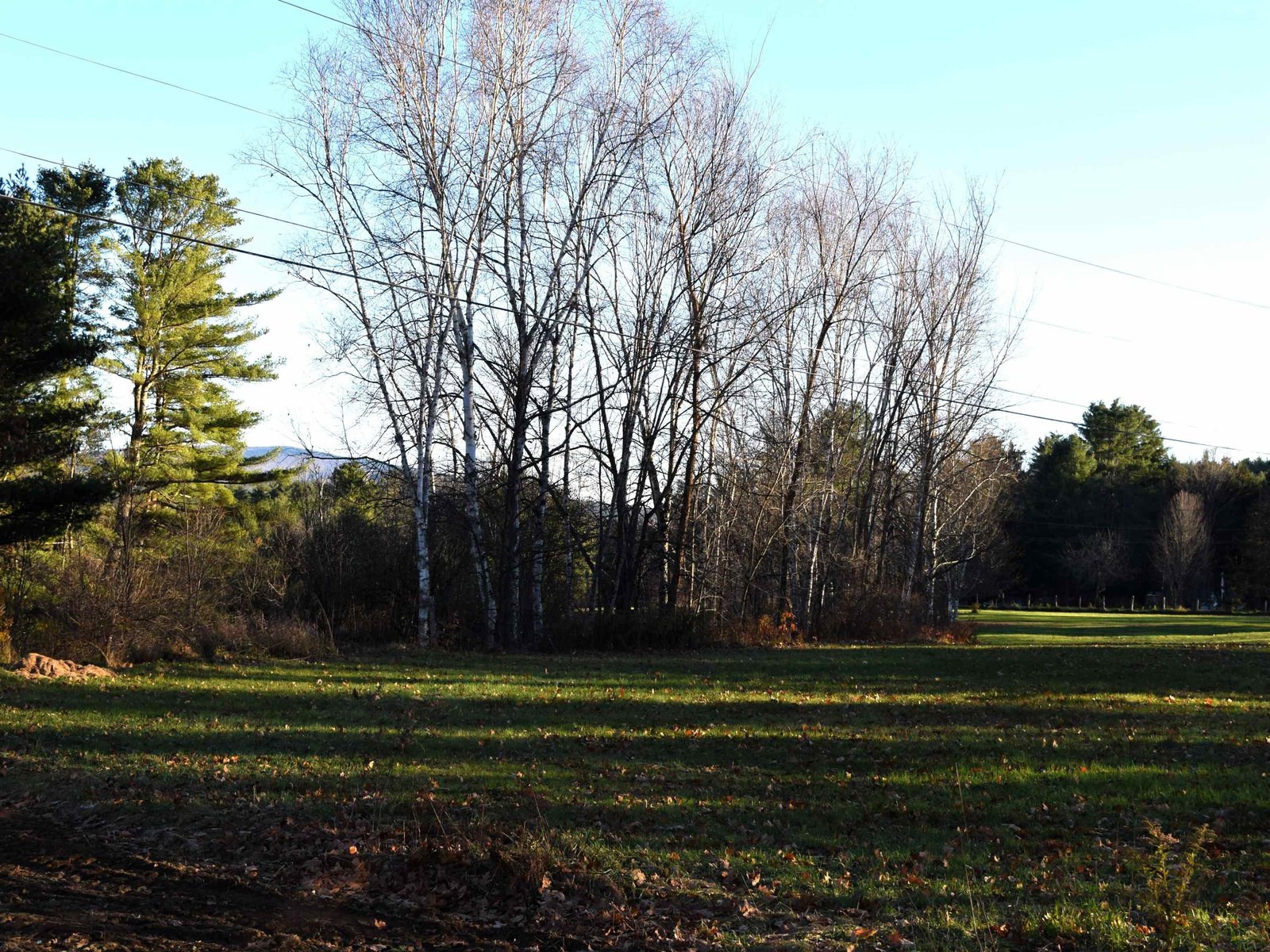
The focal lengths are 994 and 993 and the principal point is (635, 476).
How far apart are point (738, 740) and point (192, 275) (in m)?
29.9

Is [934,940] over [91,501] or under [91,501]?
under

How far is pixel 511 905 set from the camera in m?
6.53

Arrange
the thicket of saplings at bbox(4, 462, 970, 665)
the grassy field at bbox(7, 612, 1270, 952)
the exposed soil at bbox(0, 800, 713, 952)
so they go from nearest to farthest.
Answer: the exposed soil at bbox(0, 800, 713, 952)
the grassy field at bbox(7, 612, 1270, 952)
the thicket of saplings at bbox(4, 462, 970, 665)

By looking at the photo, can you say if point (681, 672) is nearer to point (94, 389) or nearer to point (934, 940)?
point (934, 940)

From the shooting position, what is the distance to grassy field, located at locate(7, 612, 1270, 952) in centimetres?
611

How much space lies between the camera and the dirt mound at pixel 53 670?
1580cm

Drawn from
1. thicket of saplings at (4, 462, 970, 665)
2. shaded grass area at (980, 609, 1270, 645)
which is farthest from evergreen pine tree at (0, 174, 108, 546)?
shaded grass area at (980, 609, 1270, 645)

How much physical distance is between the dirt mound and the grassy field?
0.60 metres

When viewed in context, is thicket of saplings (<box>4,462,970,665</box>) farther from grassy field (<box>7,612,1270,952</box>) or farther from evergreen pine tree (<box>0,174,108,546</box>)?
grassy field (<box>7,612,1270,952</box>)

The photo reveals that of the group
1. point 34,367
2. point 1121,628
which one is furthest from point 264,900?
point 1121,628

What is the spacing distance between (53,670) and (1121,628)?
143ft

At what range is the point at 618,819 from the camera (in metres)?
8.22

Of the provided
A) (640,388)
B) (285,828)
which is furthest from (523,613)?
(285,828)

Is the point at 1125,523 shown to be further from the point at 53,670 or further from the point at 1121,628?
the point at 53,670
